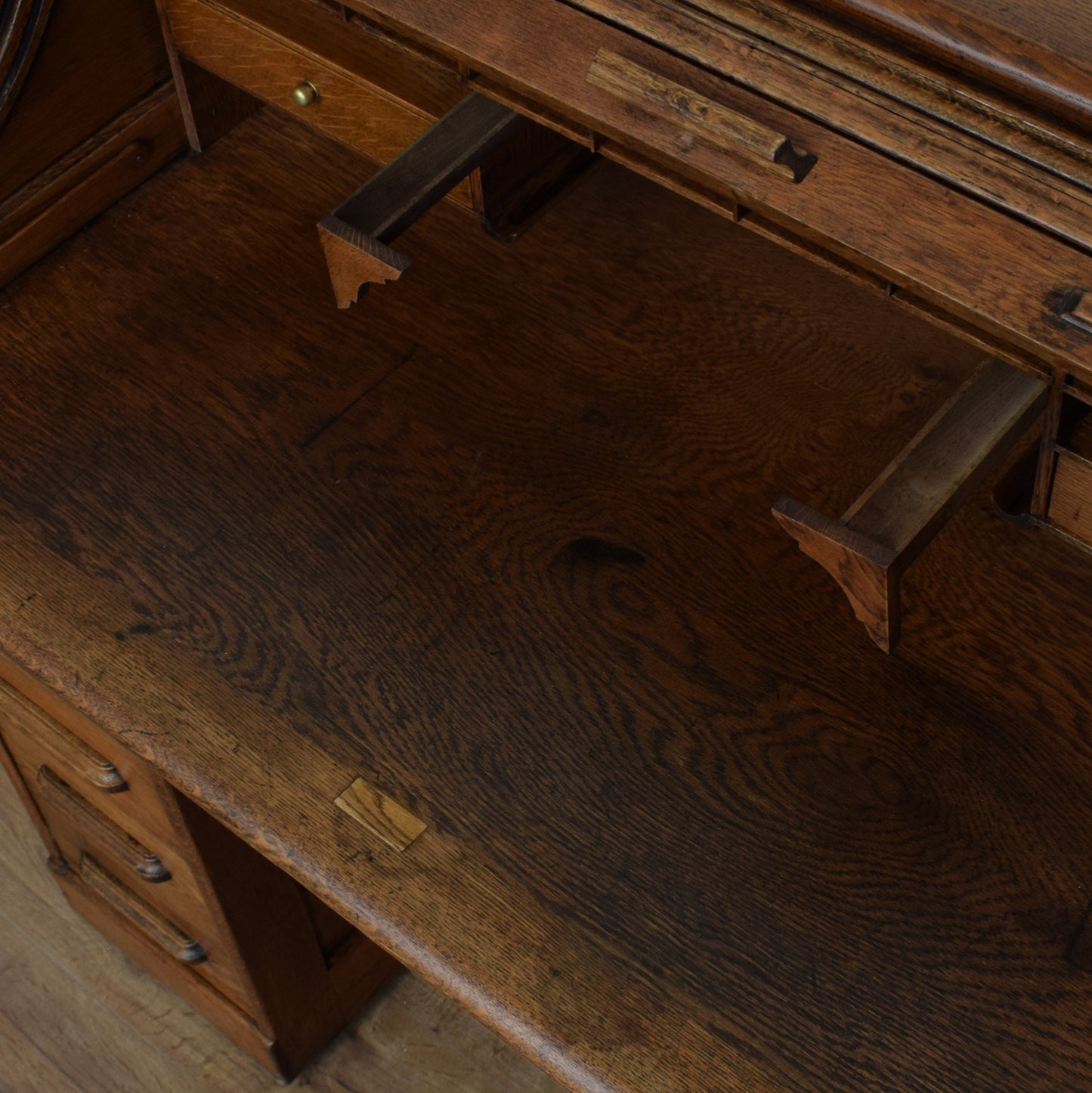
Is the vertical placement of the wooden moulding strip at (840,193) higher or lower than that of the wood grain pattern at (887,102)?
lower

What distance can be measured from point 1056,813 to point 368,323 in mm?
790

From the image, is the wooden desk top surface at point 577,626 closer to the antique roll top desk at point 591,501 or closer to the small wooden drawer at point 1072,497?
the antique roll top desk at point 591,501

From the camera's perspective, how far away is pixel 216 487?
1.43m

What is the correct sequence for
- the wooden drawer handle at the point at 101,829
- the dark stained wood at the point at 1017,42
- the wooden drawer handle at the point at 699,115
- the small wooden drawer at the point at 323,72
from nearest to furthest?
1. the dark stained wood at the point at 1017,42
2. the wooden drawer handle at the point at 699,115
3. the small wooden drawer at the point at 323,72
4. the wooden drawer handle at the point at 101,829

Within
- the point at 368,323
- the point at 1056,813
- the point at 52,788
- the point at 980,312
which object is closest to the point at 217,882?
the point at 52,788

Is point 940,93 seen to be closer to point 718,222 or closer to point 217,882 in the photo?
point 718,222

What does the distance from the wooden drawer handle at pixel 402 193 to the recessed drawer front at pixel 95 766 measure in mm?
584

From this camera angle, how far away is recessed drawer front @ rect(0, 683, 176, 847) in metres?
1.60

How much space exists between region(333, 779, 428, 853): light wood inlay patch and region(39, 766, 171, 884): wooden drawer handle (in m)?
0.60

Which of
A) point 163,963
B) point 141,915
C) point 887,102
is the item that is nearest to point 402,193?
point 887,102

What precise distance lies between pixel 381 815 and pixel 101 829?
0.73m

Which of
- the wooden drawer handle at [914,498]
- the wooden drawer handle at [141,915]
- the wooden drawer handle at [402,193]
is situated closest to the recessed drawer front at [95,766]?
the wooden drawer handle at [141,915]

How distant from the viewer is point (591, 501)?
1416 mm

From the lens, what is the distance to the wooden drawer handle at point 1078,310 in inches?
37.5
